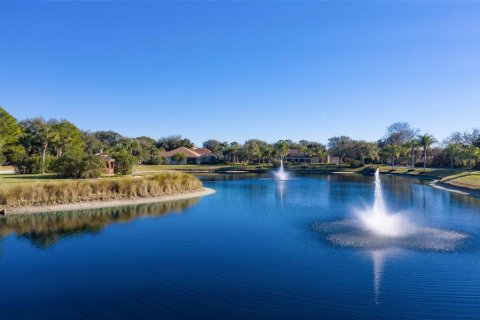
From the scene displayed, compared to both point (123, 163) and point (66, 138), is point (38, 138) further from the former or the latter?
point (123, 163)

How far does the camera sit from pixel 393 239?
2170 cm

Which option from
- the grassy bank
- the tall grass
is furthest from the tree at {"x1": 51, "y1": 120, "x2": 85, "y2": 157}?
the tall grass

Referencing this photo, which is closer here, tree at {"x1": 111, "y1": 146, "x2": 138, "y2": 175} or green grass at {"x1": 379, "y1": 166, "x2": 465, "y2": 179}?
tree at {"x1": 111, "y1": 146, "x2": 138, "y2": 175}

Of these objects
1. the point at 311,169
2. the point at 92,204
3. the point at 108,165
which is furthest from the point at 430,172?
the point at 92,204

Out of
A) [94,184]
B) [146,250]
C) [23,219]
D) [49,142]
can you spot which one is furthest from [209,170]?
[146,250]

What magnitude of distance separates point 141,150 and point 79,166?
2298 inches

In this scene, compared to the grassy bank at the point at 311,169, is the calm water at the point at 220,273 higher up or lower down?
lower down

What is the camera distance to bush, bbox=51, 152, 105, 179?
162 ft

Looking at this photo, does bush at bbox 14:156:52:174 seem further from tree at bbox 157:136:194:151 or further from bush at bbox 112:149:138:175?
tree at bbox 157:136:194:151

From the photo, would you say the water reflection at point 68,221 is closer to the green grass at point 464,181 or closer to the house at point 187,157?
the green grass at point 464,181

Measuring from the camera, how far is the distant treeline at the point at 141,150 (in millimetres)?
57375

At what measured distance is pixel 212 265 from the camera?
1747cm

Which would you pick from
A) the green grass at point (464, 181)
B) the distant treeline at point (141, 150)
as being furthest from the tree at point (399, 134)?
the green grass at point (464, 181)

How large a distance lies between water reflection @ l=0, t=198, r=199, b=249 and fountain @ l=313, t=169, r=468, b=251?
15186mm
